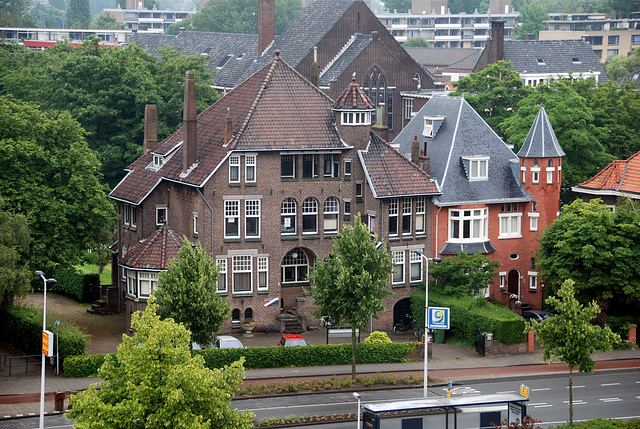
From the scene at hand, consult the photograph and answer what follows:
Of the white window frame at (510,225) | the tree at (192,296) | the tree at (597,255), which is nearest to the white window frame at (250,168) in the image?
the tree at (192,296)

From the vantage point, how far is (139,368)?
4159cm

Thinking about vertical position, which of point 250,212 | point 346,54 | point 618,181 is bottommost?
point 250,212

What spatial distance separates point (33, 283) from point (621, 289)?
3809 centimetres

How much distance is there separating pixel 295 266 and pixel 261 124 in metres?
9.97

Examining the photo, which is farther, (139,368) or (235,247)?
(235,247)

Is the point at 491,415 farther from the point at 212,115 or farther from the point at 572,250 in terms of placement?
the point at 212,115

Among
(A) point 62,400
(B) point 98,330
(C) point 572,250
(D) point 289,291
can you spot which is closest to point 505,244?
(C) point 572,250

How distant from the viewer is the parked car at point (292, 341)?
225 feet

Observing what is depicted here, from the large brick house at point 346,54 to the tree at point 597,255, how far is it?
3870 centimetres

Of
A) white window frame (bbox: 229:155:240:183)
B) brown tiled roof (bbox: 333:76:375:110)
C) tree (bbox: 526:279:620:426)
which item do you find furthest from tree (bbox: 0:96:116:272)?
tree (bbox: 526:279:620:426)

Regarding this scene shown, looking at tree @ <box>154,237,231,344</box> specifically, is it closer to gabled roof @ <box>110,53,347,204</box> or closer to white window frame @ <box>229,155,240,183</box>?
gabled roof @ <box>110,53,347,204</box>

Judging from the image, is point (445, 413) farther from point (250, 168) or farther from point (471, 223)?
point (471, 223)

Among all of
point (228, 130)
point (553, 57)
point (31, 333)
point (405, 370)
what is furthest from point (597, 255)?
point (553, 57)

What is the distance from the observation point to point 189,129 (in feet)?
245
